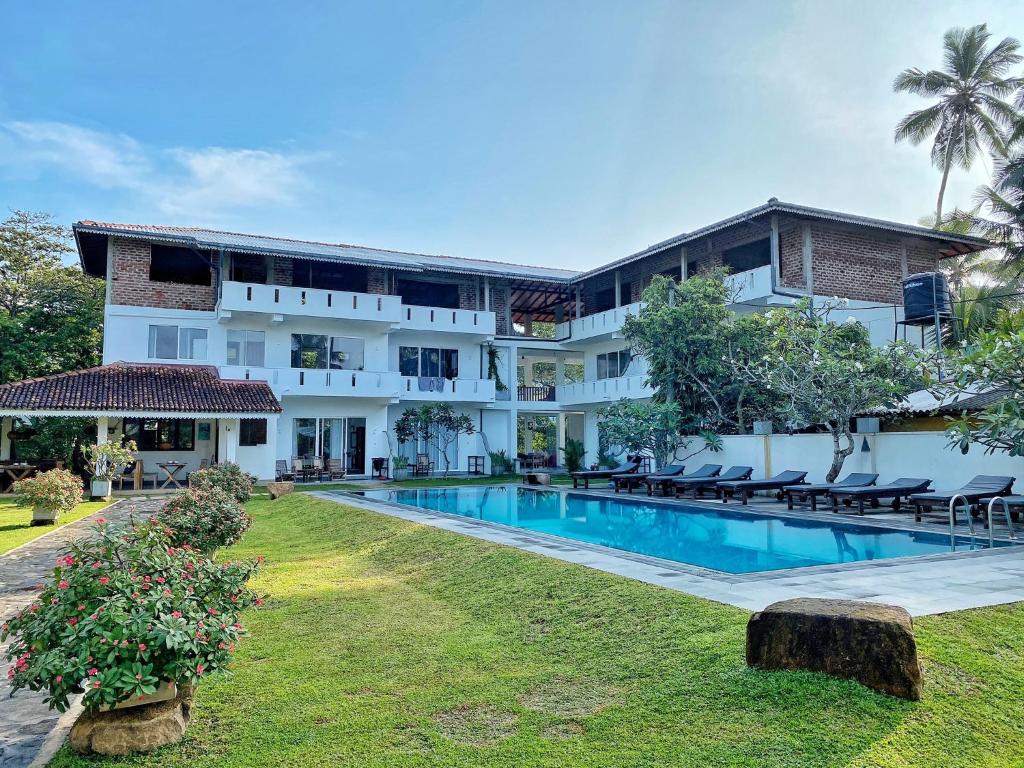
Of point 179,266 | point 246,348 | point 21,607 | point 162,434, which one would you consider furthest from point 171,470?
point 21,607

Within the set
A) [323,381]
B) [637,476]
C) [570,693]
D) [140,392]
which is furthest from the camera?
[323,381]

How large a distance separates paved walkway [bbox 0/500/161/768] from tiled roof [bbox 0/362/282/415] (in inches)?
200

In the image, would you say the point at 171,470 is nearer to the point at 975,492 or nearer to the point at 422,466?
the point at 422,466

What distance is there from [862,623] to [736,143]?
49.2 feet

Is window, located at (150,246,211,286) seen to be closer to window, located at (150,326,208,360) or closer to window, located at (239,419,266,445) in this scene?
window, located at (150,326,208,360)

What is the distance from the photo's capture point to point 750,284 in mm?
21297

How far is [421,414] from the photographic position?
2544cm

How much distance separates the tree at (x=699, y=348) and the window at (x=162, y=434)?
14.3 metres

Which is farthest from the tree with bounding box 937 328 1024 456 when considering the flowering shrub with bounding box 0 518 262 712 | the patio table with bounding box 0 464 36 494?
the patio table with bounding box 0 464 36 494

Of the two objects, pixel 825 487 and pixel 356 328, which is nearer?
pixel 825 487

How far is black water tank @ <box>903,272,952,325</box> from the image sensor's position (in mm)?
17922

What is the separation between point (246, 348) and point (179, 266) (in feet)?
11.9

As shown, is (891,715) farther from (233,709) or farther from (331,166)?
(331,166)

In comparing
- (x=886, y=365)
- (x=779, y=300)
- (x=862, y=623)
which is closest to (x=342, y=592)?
(x=862, y=623)
